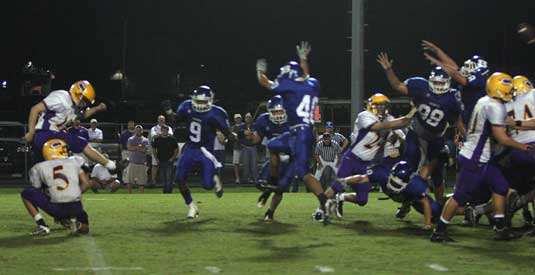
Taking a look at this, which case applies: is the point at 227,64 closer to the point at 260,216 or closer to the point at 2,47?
the point at 2,47

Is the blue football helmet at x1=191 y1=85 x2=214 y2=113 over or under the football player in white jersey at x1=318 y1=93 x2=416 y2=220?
over

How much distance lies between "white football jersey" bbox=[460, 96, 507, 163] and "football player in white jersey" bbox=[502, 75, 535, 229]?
0.87 m

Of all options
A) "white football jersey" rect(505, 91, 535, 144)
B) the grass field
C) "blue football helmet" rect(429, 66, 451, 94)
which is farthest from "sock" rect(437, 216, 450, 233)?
"blue football helmet" rect(429, 66, 451, 94)

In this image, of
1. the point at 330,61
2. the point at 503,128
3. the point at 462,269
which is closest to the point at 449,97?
the point at 503,128

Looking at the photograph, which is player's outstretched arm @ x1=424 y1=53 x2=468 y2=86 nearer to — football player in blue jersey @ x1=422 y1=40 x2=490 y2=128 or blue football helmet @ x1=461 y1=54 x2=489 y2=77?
football player in blue jersey @ x1=422 y1=40 x2=490 y2=128

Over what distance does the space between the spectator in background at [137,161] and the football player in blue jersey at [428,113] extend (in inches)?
357

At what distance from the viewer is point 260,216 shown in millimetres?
12992

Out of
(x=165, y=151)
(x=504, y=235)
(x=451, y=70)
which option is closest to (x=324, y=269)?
(x=504, y=235)

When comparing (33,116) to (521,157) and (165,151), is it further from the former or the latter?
(165,151)

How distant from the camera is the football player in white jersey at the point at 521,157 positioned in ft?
35.4

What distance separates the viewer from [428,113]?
12.0 metres

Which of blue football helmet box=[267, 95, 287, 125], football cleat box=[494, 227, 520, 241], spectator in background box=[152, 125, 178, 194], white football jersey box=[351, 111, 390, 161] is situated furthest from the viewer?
spectator in background box=[152, 125, 178, 194]

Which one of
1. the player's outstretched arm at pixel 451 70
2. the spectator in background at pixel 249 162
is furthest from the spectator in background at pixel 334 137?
the player's outstretched arm at pixel 451 70

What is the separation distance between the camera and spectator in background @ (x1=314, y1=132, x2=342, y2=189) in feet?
62.2
